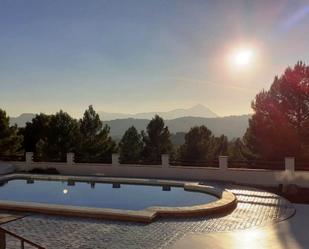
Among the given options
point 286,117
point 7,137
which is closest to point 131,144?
point 7,137

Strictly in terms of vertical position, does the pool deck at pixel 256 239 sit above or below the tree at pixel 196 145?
below

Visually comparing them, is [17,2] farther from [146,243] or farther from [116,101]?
[116,101]

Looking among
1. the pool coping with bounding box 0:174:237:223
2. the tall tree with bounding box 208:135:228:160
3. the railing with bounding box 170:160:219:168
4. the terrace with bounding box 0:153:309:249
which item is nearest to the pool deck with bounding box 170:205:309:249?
the terrace with bounding box 0:153:309:249

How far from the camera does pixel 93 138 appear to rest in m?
33.9

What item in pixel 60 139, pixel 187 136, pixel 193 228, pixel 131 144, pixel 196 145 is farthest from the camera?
pixel 131 144

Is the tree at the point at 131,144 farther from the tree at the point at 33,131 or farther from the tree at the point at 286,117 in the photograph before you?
the tree at the point at 286,117

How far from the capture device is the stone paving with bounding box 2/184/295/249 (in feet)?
32.8

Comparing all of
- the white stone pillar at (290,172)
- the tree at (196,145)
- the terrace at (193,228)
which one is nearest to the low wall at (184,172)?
the white stone pillar at (290,172)

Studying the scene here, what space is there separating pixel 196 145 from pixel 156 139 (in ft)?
13.3

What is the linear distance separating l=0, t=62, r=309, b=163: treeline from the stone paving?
1199 centimetres

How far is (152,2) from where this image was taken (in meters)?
16.2

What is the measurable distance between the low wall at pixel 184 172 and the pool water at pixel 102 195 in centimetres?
222

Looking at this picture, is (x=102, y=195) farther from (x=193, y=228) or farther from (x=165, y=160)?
(x=193, y=228)

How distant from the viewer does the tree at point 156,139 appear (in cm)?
3862
